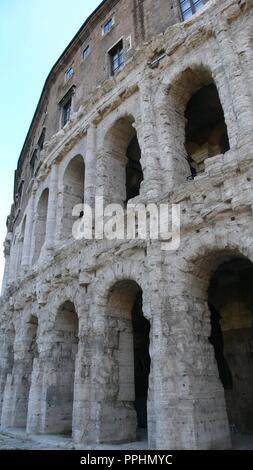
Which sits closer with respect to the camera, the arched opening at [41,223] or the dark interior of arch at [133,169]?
the dark interior of arch at [133,169]

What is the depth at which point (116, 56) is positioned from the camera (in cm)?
1107

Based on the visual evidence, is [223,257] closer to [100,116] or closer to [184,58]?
[184,58]

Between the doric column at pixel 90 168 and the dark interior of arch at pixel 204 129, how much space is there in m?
2.62

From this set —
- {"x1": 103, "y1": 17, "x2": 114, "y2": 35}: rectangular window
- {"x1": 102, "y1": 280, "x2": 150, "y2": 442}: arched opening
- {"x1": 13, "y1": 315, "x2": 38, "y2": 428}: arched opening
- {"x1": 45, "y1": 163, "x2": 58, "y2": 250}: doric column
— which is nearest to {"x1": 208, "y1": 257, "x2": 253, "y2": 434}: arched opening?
{"x1": 102, "y1": 280, "x2": 150, "y2": 442}: arched opening

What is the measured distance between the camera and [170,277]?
6.27 m

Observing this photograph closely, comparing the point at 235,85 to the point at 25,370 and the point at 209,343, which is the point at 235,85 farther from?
the point at 25,370

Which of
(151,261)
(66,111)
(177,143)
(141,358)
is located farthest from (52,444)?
(66,111)

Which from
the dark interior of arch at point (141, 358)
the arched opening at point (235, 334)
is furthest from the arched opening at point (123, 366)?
the dark interior of arch at point (141, 358)

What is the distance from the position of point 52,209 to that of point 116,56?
5.04 metres

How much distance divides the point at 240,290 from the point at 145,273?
3278mm

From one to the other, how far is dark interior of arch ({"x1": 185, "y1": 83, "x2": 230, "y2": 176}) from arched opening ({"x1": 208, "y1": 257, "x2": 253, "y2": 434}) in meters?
3.18

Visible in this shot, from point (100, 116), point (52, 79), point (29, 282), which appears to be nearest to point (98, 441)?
point (29, 282)

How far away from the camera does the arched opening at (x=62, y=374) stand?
331 inches

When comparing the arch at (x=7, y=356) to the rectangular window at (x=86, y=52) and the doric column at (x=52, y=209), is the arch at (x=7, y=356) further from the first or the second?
the rectangular window at (x=86, y=52)
